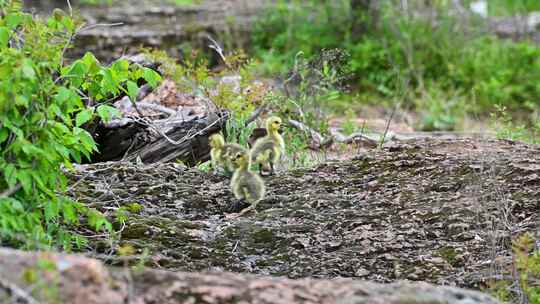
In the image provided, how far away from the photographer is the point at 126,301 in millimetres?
3412

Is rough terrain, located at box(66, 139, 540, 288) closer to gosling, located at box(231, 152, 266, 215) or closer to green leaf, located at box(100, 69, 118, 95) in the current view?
gosling, located at box(231, 152, 266, 215)

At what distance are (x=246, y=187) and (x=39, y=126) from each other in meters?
1.59

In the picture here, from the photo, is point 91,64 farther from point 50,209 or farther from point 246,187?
point 246,187

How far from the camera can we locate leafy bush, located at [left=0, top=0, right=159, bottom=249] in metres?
4.49

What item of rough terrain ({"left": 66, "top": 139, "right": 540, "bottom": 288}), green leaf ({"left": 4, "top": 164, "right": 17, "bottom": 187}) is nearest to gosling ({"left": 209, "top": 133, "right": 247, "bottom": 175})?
rough terrain ({"left": 66, "top": 139, "right": 540, "bottom": 288})

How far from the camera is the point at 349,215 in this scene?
19.0 ft

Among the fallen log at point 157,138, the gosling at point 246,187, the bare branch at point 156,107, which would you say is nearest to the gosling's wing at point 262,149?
the gosling at point 246,187

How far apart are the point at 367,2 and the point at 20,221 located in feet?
34.4

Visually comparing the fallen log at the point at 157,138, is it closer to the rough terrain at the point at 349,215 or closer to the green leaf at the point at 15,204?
the rough terrain at the point at 349,215

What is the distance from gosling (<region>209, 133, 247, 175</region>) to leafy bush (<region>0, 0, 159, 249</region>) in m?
1.00

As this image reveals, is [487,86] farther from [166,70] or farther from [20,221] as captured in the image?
[20,221]

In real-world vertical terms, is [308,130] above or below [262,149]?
below

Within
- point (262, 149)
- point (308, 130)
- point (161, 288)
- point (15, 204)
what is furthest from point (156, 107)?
point (161, 288)

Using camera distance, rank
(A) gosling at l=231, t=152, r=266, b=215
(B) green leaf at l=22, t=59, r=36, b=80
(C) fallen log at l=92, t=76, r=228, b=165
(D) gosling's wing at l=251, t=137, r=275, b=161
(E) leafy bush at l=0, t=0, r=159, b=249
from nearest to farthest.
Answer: (B) green leaf at l=22, t=59, r=36, b=80 → (E) leafy bush at l=0, t=0, r=159, b=249 → (A) gosling at l=231, t=152, r=266, b=215 → (D) gosling's wing at l=251, t=137, r=275, b=161 → (C) fallen log at l=92, t=76, r=228, b=165
